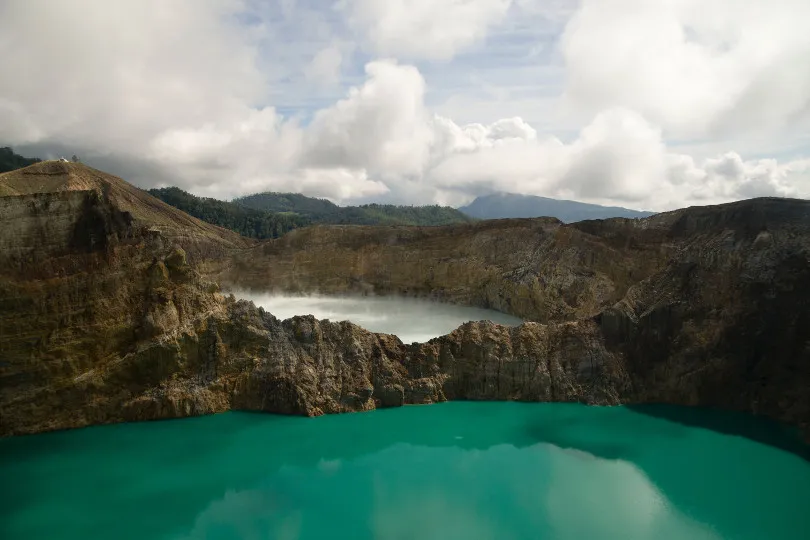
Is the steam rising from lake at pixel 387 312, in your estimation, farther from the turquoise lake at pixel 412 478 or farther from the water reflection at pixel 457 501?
the water reflection at pixel 457 501

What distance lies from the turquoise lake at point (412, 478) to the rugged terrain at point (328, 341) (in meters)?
0.88

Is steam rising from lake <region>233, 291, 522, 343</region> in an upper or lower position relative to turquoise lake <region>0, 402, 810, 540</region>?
upper

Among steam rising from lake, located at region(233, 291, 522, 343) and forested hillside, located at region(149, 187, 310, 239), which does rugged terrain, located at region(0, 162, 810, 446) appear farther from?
forested hillside, located at region(149, 187, 310, 239)

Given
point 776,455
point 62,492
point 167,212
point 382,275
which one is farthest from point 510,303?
point 167,212

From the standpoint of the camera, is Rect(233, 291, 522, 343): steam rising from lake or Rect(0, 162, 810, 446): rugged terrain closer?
Rect(0, 162, 810, 446): rugged terrain

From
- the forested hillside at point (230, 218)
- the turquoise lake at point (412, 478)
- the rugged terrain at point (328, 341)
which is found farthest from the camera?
the forested hillside at point (230, 218)

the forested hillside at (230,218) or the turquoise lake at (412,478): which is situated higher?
the forested hillside at (230,218)

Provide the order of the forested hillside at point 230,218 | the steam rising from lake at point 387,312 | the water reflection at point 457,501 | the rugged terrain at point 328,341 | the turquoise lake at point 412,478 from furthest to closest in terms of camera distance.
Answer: the forested hillside at point 230,218, the steam rising from lake at point 387,312, the rugged terrain at point 328,341, the turquoise lake at point 412,478, the water reflection at point 457,501

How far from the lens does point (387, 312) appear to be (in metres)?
28.6

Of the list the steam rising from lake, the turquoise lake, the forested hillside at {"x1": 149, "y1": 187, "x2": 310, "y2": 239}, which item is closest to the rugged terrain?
the turquoise lake

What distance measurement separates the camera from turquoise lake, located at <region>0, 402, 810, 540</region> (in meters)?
11.5

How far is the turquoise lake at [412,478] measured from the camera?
37.8ft

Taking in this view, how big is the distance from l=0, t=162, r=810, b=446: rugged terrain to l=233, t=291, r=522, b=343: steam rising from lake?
4467mm

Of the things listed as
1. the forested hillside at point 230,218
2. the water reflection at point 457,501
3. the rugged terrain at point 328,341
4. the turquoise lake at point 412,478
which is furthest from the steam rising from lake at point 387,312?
the forested hillside at point 230,218
